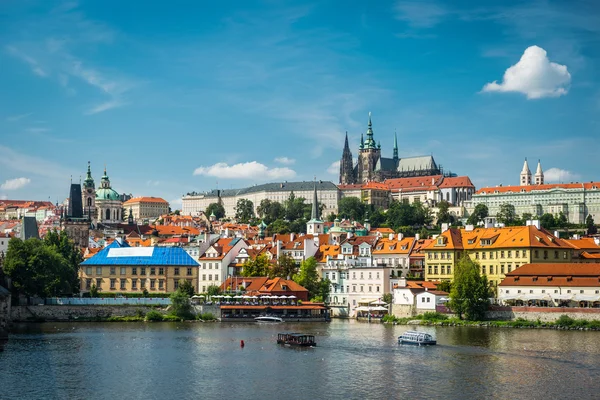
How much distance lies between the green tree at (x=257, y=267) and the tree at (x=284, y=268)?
882mm

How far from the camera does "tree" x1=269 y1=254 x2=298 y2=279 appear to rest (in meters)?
91.0

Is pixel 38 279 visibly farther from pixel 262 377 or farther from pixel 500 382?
pixel 500 382

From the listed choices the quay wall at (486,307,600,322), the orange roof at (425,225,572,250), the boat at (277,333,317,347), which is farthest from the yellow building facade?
the boat at (277,333,317,347)

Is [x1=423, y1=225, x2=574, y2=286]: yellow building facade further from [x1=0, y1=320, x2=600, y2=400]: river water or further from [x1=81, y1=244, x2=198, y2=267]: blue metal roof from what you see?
[x1=81, y1=244, x2=198, y2=267]: blue metal roof

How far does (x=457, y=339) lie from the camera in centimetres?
6144

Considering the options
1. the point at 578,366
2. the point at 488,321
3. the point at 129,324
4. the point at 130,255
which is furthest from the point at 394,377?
the point at 130,255

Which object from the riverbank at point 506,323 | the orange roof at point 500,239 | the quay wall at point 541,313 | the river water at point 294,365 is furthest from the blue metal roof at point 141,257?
the quay wall at point 541,313

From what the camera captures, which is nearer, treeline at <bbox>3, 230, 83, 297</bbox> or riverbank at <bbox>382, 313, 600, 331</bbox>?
riverbank at <bbox>382, 313, 600, 331</bbox>

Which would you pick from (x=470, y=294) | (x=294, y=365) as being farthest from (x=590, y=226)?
(x=294, y=365)

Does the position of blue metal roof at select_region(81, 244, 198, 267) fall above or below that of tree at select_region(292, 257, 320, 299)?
above

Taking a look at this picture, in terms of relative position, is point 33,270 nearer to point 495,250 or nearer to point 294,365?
point 294,365

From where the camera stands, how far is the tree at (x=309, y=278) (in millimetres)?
87750

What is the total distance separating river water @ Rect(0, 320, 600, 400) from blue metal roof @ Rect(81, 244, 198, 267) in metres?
20.2

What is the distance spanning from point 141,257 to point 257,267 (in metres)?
11.6
